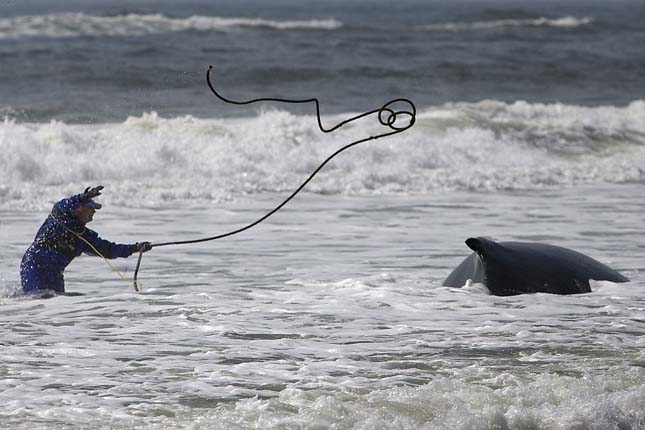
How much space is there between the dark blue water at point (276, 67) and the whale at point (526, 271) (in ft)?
52.7

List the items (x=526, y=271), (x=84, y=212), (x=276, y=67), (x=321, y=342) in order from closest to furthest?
(x=321, y=342)
(x=84, y=212)
(x=526, y=271)
(x=276, y=67)

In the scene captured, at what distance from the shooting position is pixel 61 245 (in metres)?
8.90

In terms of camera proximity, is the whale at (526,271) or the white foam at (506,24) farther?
the white foam at (506,24)

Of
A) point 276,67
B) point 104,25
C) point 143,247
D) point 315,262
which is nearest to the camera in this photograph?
point 143,247

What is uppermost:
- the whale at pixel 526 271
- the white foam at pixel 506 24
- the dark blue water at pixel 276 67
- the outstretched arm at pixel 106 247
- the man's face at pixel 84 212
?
the white foam at pixel 506 24

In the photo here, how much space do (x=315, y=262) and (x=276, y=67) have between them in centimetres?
2538

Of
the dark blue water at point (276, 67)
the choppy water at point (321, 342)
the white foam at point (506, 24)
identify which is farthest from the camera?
the white foam at point (506, 24)

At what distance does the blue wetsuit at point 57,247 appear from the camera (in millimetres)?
8820

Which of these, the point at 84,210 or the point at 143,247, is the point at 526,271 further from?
the point at 84,210

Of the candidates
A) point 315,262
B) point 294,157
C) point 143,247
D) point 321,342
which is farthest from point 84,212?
point 294,157

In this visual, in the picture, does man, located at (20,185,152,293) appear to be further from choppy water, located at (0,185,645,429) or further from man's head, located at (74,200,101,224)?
choppy water, located at (0,185,645,429)

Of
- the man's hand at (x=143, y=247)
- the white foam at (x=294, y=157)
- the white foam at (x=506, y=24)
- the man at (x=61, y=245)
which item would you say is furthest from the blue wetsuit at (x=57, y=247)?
the white foam at (x=506, y=24)

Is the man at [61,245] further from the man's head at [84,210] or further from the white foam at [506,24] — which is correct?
the white foam at [506,24]

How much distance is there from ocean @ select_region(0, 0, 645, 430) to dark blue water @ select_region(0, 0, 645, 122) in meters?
0.28
